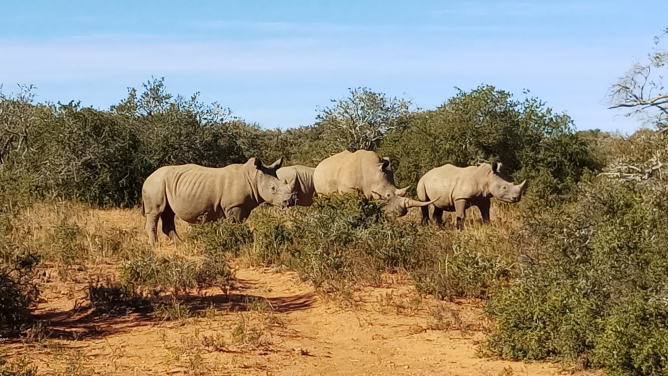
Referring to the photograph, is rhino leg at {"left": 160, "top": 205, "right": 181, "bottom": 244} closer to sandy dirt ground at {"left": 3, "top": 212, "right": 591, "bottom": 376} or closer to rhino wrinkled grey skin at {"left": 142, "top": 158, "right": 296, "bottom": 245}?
rhino wrinkled grey skin at {"left": 142, "top": 158, "right": 296, "bottom": 245}

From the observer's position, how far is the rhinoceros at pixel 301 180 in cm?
1812

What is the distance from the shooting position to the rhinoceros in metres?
18.1

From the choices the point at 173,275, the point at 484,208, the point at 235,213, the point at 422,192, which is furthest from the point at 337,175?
the point at 173,275

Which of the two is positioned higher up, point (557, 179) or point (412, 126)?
point (412, 126)

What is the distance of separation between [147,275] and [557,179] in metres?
12.5

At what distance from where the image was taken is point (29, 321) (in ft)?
26.0

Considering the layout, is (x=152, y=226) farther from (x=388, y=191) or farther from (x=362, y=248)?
(x=388, y=191)

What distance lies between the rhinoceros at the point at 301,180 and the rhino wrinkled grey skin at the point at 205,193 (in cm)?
363

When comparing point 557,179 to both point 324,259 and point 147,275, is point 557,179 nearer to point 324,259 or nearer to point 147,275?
point 324,259

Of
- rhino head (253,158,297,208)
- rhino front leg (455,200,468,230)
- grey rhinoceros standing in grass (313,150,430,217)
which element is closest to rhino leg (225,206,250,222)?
rhino head (253,158,297,208)

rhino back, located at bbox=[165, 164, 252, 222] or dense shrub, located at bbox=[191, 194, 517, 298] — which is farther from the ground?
rhino back, located at bbox=[165, 164, 252, 222]

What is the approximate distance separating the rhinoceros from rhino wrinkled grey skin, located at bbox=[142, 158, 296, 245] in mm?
3627

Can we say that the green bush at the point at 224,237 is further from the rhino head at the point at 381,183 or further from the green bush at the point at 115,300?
the rhino head at the point at 381,183

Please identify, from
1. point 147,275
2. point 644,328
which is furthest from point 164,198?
point 644,328
